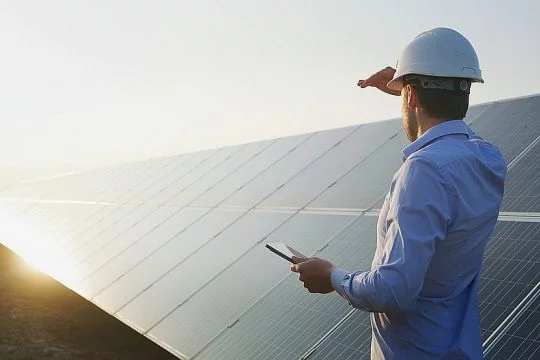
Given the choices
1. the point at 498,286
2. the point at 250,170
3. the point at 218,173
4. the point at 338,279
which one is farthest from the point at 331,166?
the point at 338,279

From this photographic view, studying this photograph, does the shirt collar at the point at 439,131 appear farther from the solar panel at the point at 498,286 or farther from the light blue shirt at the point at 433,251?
the solar panel at the point at 498,286

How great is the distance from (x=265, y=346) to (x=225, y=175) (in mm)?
7759

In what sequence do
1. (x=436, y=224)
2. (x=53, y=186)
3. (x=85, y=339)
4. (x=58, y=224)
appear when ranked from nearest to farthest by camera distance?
1. (x=436, y=224)
2. (x=85, y=339)
3. (x=58, y=224)
4. (x=53, y=186)

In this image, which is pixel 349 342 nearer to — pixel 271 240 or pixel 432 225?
pixel 432 225

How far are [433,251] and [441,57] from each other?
902 millimetres

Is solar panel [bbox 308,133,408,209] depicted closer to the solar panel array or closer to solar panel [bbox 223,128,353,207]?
the solar panel array

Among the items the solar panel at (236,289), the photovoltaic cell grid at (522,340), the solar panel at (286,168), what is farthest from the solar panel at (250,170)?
the photovoltaic cell grid at (522,340)

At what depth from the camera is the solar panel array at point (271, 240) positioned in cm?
500

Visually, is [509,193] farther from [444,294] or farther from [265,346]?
[444,294]

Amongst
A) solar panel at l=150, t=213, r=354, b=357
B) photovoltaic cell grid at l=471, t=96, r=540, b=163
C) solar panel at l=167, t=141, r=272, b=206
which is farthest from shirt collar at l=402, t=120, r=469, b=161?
solar panel at l=167, t=141, r=272, b=206

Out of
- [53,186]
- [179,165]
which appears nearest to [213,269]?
[179,165]

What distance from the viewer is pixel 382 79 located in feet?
11.9

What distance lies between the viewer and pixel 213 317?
6688 mm

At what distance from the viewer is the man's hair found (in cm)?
261
